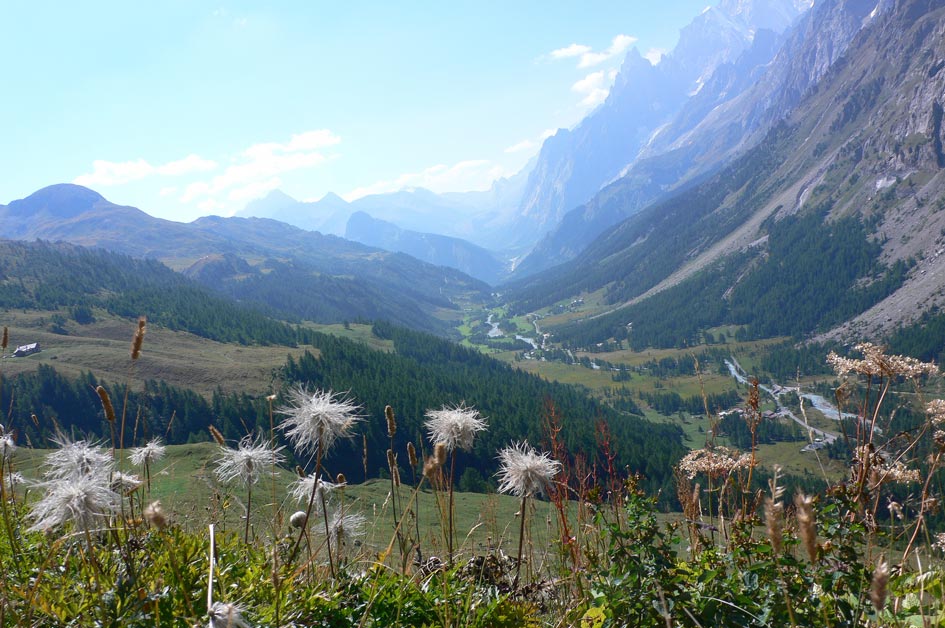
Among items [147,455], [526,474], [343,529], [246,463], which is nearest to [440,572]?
[526,474]

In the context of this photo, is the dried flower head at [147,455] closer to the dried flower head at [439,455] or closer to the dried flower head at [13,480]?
the dried flower head at [13,480]

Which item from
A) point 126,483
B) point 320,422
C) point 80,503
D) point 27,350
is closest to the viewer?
point 80,503

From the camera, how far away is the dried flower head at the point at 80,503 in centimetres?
291

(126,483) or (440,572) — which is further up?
(126,483)

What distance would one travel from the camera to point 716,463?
14.9 feet

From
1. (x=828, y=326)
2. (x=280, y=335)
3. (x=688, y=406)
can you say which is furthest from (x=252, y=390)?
(x=828, y=326)

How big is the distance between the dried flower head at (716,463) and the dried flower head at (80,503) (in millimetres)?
4387

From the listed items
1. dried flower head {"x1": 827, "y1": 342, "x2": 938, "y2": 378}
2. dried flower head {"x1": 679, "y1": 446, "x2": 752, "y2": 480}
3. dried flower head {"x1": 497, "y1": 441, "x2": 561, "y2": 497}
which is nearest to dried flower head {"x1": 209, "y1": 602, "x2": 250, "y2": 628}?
dried flower head {"x1": 497, "y1": 441, "x2": 561, "y2": 497}

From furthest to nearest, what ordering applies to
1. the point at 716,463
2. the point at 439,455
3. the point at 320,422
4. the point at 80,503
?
the point at 716,463, the point at 320,422, the point at 439,455, the point at 80,503

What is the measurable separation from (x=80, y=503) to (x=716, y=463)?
478cm

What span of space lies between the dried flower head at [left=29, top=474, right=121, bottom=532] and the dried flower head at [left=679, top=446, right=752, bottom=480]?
4.39m

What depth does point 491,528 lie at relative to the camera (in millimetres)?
5035

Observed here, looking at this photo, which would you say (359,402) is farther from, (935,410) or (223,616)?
(223,616)

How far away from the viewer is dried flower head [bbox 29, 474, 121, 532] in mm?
2910
